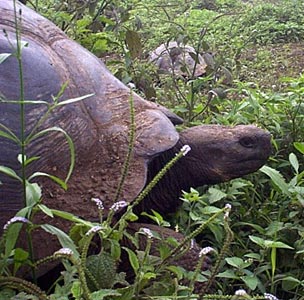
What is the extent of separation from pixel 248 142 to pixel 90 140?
0.60 m

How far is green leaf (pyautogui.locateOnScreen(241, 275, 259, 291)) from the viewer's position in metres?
1.93

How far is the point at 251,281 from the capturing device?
6.44 feet

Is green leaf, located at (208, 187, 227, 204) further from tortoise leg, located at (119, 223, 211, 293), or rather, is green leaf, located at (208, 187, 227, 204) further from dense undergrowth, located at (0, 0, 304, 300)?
tortoise leg, located at (119, 223, 211, 293)

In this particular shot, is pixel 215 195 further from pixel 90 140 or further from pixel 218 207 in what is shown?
pixel 90 140

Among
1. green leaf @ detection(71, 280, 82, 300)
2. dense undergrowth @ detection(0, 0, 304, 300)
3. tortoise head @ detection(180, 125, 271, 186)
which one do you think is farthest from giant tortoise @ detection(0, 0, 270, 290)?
green leaf @ detection(71, 280, 82, 300)

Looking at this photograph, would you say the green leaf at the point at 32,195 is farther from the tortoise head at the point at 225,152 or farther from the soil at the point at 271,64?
the soil at the point at 271,64

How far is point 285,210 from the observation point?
2.46 meters

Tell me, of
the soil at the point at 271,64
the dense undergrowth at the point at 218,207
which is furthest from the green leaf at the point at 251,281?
the soil at the point at 271,64

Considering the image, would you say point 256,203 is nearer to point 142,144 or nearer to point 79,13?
point 142,144

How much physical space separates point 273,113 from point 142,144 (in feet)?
2.69

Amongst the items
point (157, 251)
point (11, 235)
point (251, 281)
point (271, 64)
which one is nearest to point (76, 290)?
point (11, 235)

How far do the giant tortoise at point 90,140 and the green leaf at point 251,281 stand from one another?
0.27 m

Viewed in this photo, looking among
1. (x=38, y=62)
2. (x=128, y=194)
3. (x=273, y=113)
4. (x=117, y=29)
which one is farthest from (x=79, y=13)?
(x=128, y=194)

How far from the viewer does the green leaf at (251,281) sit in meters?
Answer: 1.93
